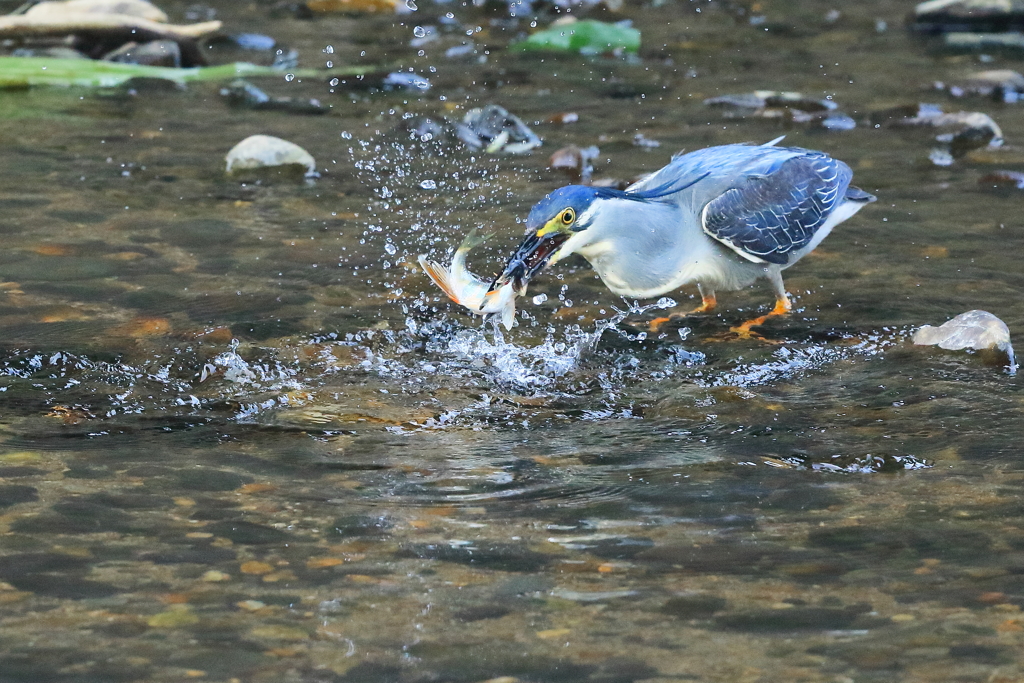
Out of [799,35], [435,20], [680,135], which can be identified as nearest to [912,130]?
[680,135]

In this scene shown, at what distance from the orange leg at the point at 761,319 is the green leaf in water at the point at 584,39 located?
240 inches

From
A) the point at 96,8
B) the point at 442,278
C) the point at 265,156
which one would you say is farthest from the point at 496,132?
the point at 96,8

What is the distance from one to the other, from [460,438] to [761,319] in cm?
180

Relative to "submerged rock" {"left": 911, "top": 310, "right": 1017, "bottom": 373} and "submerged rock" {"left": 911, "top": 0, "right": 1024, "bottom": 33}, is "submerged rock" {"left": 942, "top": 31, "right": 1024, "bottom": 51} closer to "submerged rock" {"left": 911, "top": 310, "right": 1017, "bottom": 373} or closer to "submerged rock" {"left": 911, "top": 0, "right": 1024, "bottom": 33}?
"submerged rock" {"left": 911, "top": 0, "right": 1024, "bottom": 33}

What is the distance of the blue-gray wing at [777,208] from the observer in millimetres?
5148

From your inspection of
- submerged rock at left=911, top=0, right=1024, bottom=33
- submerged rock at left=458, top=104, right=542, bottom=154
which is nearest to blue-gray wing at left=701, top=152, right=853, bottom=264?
submerged rock at left=458, top=104, right=542, bottom=154

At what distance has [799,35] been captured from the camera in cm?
1180

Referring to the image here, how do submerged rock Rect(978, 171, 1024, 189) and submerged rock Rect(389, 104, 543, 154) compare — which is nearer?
submerged rock Rect(978, 171, 1024, 189)

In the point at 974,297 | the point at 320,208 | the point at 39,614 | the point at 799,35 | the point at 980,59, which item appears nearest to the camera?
the point at 39,614

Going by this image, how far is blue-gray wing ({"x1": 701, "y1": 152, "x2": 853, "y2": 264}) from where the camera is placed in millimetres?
5148

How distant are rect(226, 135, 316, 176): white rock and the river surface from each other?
13 cm

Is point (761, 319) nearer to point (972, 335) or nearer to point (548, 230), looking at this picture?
point (972, 335)

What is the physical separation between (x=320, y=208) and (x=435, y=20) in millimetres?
6415

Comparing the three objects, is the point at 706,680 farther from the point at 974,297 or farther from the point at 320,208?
the point at 320,208
